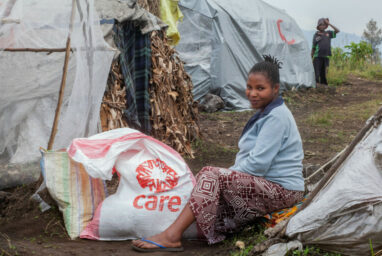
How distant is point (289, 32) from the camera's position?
36.0 feet

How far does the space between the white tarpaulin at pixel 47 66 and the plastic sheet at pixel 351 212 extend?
1699 mm

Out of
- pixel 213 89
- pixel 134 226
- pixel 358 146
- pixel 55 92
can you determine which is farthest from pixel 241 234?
pixel 213 89

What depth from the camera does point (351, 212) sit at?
6.48ft

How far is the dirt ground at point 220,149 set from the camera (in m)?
2.37

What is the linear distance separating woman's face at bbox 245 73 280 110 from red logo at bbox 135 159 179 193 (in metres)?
0.65

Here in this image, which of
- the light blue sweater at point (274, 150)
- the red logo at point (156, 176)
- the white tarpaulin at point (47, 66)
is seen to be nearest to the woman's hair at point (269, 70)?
the light blue sweater at point (274, 150)

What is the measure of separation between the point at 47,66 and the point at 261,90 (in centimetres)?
176

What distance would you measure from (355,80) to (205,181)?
1177 centimetres

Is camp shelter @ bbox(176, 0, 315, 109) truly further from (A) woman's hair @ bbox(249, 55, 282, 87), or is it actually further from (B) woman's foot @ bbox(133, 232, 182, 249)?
(B) woman's foot @ bbox(133, 232, 182, 249)

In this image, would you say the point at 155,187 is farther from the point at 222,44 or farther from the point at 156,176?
the point at 222,44

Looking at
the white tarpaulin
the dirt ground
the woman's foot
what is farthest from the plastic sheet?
the white tarpaulin

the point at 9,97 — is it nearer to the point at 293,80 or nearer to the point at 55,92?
the point at 55,92

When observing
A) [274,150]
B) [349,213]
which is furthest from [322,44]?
[349,213]

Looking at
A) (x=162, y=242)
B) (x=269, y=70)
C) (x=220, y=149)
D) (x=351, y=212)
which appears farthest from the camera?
(x=220, y=149)
